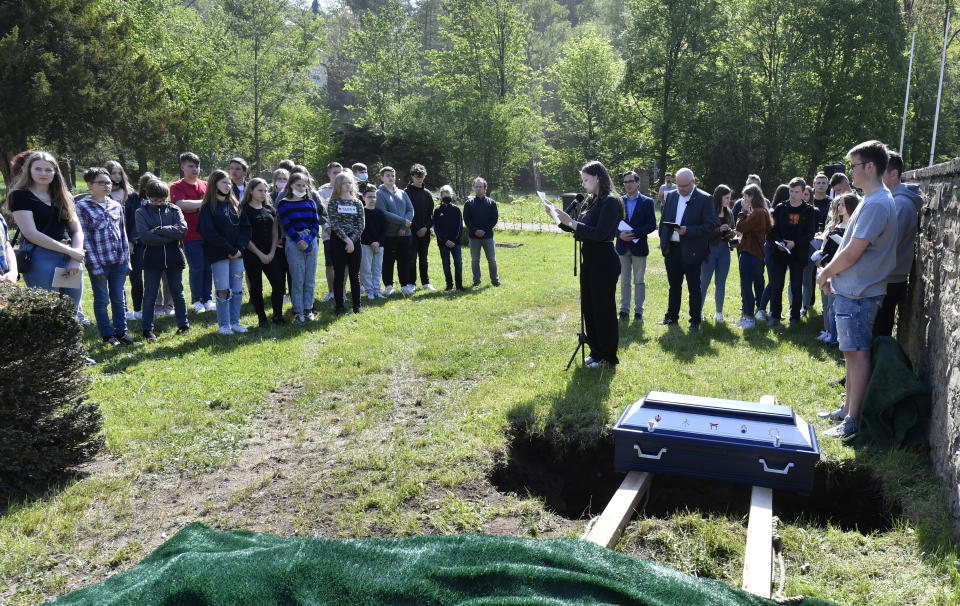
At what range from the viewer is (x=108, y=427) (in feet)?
16.8

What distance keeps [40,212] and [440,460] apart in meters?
4.87

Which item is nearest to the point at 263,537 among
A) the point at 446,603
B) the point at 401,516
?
the point at 401,516

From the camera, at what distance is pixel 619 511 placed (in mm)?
3807

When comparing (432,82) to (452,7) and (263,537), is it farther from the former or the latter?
(263,537)

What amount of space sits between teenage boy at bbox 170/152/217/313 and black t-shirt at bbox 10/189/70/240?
7.05 feet

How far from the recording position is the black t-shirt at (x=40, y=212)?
6070mm

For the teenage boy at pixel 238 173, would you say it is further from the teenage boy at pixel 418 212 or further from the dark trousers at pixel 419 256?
the dark trousers at pixel 419 256

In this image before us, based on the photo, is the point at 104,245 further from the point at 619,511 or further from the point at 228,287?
the point at 619,511

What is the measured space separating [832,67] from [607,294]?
3349 centimetres

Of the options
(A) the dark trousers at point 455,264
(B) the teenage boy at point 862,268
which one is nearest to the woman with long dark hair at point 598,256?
(B) the teenage boy at point 862,268

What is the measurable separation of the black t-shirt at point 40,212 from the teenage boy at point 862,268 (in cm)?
→ 717

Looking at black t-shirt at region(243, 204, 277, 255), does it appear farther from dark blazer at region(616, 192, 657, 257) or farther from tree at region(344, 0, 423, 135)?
tree at region(344, 0, 423, 135)

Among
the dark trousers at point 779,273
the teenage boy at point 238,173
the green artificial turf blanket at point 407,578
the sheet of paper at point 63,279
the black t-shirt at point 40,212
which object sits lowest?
the green artificial turf blanket at point 407,578

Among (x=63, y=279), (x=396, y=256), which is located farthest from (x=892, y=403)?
(x=396, y=256)
